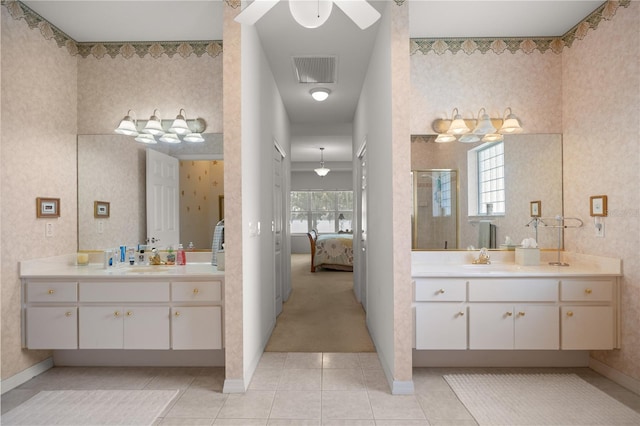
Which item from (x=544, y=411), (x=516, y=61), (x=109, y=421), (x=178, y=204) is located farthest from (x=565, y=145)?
(x=109, y=421)

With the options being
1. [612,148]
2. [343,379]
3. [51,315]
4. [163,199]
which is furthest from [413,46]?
[51,315]

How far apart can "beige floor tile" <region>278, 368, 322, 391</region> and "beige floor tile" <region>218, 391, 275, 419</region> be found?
0.17m

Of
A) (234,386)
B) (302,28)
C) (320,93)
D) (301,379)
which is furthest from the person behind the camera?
(320,93)

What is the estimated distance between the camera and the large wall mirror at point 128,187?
11.4ft

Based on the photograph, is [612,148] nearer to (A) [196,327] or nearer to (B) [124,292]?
(A) [196,327]

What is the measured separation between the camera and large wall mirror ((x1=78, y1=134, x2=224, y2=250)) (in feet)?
11.4

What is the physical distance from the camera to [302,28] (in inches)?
128

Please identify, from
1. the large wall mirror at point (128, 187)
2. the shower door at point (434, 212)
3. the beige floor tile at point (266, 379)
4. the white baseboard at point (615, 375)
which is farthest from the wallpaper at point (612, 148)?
the large wall mirror at point (128, 187)

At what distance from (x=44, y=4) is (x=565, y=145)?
4.30 m

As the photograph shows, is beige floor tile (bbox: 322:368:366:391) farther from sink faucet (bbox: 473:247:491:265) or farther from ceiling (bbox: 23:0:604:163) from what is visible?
ceiling (bbox: 23:0:604:163)

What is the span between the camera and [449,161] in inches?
138

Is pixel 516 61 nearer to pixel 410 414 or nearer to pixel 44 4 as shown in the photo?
pixel 410 414

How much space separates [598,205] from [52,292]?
4.15 meters

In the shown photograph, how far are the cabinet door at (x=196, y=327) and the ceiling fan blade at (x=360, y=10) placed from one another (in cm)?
214
